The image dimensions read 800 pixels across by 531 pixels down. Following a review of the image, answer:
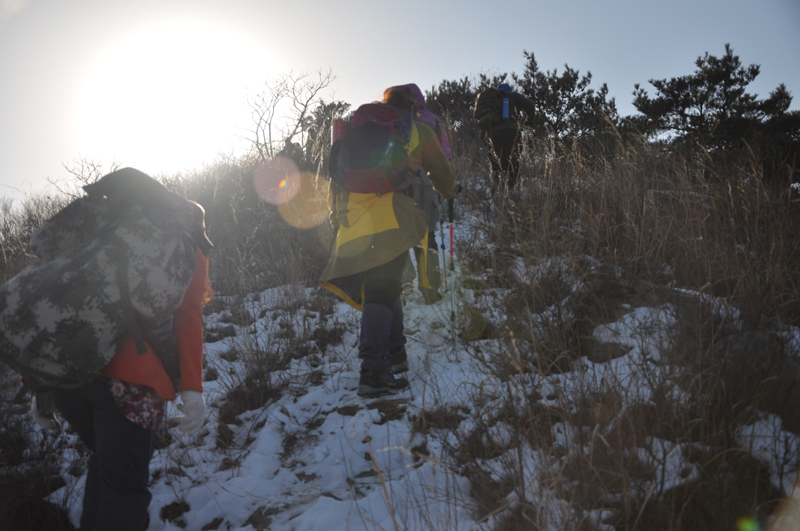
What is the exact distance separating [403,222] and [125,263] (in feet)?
4.89

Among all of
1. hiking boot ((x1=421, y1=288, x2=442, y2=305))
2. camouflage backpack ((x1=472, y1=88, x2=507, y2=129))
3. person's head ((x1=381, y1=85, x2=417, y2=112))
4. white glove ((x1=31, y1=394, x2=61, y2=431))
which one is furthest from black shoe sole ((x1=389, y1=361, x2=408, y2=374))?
camouflage backpack ((x1=472, y1=88, x2=507, y2=129))

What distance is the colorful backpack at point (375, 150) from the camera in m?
2.32

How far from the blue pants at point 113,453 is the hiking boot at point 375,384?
137 cm

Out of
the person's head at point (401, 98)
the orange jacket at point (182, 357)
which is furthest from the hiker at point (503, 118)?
the orange jacket at point (182, 357)

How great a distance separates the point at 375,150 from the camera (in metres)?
2.32

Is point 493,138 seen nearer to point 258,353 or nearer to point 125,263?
point 258,353

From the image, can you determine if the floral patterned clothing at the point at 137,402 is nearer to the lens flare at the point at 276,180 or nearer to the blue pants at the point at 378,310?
the blue pants at the point at 378,310

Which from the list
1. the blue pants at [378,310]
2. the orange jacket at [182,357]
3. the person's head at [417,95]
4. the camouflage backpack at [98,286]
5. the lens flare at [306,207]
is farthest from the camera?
Answer: the lens flare at [306,207]

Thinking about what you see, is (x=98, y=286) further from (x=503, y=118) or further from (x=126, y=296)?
(x=503, y=118)

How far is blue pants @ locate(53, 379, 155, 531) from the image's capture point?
46.5 inches

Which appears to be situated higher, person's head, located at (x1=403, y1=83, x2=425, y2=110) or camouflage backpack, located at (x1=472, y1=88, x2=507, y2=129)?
camouflage backpack, located at (x1=472, y1=88, x2=507, y2=129)

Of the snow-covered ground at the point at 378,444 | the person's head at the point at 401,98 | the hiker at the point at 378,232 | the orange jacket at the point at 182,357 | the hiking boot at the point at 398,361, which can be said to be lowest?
the snow-covered ground at the point at 378,444

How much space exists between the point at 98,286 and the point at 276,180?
5594mm

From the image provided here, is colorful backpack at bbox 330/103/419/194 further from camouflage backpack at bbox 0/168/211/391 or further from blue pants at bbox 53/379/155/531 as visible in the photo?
blue pants at bbox 53/379/155/531
